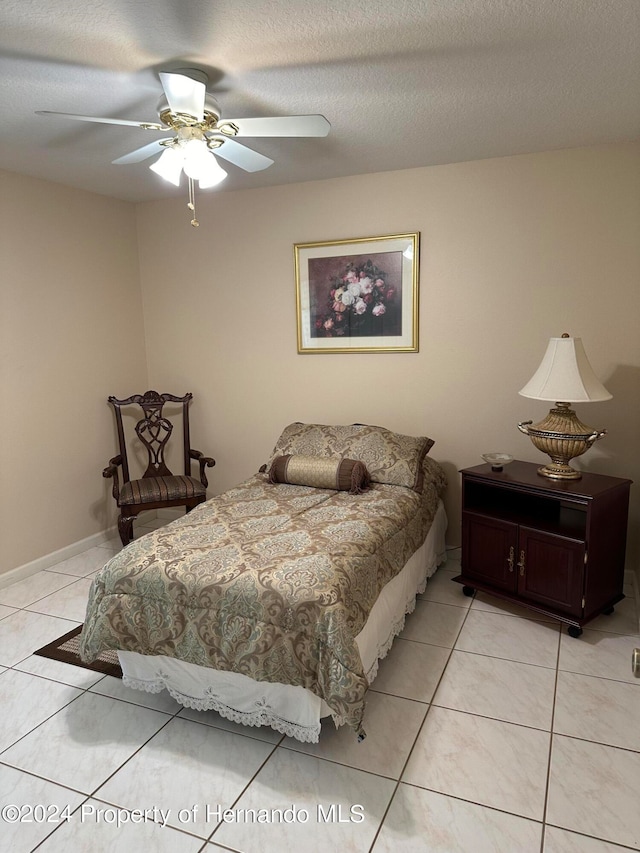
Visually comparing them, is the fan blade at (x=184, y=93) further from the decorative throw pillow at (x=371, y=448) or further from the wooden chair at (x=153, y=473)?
the wooden chair at (x=153, y=473)

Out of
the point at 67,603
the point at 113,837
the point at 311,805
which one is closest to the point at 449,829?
the point at 311,805

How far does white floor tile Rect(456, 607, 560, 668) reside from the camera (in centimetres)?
262

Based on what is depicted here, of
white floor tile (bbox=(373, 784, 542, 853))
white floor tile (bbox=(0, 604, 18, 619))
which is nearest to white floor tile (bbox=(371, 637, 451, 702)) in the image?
white floor tile (bbox=(373, 784, 542, 853))

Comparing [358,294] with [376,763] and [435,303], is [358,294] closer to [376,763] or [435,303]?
[435,303]

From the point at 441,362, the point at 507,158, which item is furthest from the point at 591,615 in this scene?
the point at 507,158

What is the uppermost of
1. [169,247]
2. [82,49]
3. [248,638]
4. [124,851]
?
[82,49]

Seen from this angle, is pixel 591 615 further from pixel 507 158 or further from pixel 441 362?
pixel 507 158

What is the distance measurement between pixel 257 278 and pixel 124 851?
330cm

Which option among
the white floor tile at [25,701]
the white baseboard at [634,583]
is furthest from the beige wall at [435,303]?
the white floor tile at [25,701]

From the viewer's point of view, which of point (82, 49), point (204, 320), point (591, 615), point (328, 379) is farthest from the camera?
point (204, 320)

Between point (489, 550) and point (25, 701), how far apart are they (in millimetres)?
2315

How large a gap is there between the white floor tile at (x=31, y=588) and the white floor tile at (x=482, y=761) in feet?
7.77

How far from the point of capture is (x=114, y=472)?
391 cm

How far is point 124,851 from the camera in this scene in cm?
169
